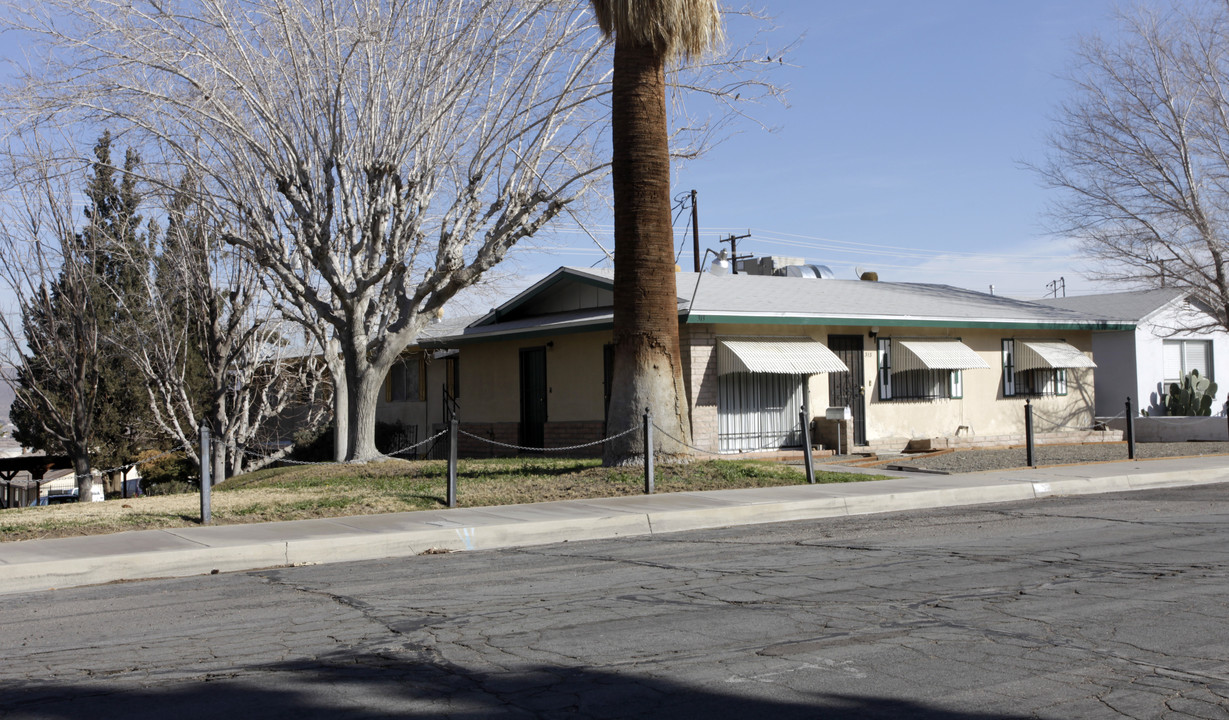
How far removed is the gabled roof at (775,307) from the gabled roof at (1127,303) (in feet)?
3.63

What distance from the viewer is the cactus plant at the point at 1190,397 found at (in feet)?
88.0

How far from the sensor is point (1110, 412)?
28406mm

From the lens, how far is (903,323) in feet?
72.7

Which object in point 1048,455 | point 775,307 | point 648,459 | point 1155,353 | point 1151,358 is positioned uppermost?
point 775,307

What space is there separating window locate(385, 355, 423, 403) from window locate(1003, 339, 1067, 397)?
15.5m

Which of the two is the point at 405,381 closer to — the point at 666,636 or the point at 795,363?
the point at 795,363

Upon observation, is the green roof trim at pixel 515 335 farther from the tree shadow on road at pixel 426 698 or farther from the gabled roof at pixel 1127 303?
the gabled roof at pixel 1127 303

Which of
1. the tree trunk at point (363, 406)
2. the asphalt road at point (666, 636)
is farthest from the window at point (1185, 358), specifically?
the tree trunk at point (363, 406)

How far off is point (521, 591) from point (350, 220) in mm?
12537

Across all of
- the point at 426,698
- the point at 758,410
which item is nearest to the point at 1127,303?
the point at 758,410

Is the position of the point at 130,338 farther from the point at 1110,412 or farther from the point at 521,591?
the point at 1110,412

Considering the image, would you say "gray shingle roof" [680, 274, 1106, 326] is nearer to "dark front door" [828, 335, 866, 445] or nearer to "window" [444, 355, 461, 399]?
"dark front door" [828, 335, 866, 445]

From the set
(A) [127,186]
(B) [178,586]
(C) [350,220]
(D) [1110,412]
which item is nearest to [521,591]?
(B) [178,586]

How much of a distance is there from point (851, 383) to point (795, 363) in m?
2.39
